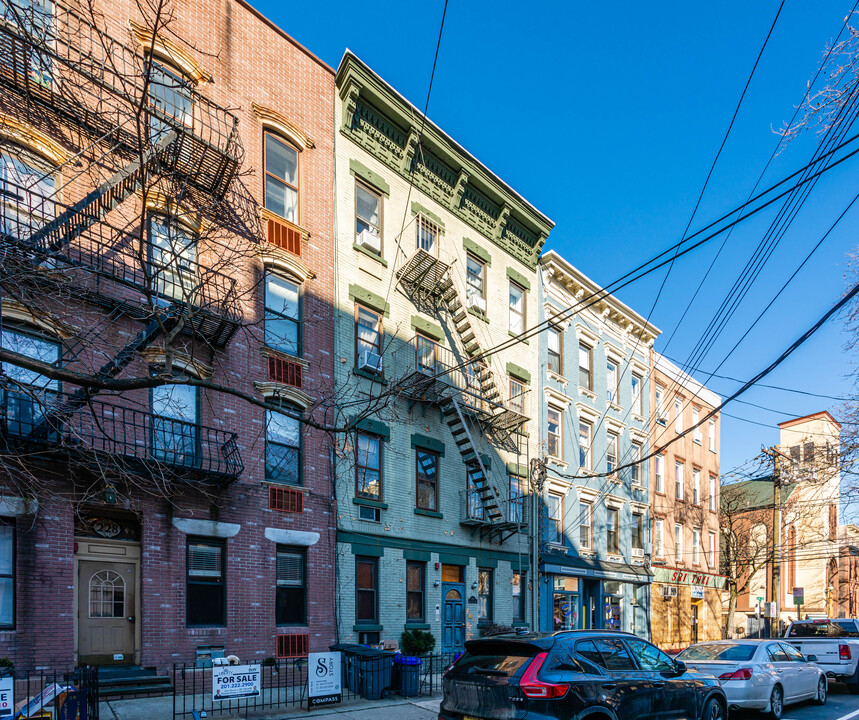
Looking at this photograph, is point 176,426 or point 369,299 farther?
point 369,299

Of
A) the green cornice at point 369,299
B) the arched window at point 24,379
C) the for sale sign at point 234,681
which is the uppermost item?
the green cornice at point 369,299

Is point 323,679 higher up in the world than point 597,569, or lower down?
higher up

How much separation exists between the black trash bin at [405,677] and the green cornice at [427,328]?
9.74 metres

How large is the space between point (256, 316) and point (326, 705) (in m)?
8.47

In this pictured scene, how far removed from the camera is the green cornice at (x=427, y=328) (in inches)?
840

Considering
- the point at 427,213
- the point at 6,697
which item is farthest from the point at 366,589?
the point at 427,213

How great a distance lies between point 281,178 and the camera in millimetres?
18250

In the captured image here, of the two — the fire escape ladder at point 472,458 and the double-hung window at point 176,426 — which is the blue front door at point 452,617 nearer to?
the fire escape ladder at point 472,458

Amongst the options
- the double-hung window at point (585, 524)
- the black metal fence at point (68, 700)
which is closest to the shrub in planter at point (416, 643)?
the black metal fence at point (68, 700)

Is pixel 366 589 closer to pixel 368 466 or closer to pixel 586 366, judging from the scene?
pixel 368 466

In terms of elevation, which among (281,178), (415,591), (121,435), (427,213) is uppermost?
(427,213)

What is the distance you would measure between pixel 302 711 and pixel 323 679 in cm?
65

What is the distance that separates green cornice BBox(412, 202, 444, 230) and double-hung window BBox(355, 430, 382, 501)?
7147 mm

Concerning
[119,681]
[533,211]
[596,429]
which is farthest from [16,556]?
[596,429]
